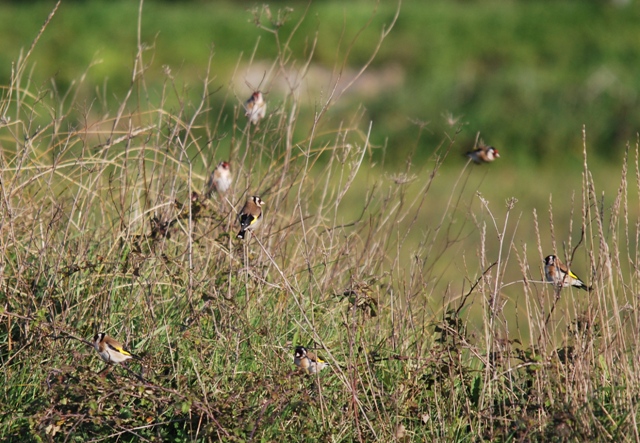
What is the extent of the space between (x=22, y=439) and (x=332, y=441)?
127 cm

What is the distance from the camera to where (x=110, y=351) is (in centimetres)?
432

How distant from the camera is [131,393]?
423cm

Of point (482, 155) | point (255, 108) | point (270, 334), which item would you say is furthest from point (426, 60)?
point (270, 334)

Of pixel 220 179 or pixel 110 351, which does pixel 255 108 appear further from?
pixel 110 351

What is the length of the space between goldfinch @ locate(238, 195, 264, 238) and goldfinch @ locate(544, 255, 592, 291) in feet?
4.37

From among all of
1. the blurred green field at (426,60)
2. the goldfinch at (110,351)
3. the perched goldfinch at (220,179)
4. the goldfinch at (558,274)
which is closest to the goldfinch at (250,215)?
the perched goldfinch at (220,179)

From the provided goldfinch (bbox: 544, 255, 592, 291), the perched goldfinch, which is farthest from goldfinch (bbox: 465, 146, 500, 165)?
the perched goldfinch

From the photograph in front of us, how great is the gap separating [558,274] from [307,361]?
1181 millimetres

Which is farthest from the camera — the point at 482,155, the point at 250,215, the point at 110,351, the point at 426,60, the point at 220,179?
the point at 426,60

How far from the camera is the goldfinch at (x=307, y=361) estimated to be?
4.44 m

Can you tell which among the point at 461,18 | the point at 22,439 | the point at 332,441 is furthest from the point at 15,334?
the point at 461,18

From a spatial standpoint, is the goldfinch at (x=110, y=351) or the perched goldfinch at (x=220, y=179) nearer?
the goldfinch at (x=110, y=351)

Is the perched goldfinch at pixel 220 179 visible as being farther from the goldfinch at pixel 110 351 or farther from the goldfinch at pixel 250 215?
the goldfinch at pixel 110 351

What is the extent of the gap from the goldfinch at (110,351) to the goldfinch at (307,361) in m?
0.70
